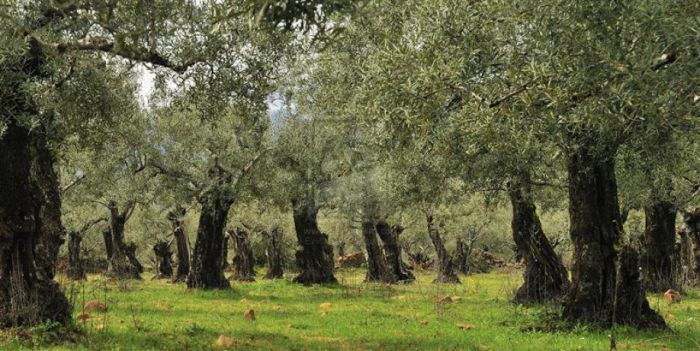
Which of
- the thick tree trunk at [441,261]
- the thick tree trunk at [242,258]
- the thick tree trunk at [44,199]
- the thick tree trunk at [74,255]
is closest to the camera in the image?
the thick tree trunk at [44,199]

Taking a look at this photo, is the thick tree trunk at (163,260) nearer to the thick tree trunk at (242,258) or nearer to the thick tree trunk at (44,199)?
the thick tree trunk at (242,258)

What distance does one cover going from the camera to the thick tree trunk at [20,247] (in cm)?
1300

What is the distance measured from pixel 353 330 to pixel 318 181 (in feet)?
58.4

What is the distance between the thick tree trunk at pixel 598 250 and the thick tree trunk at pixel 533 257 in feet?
15.4

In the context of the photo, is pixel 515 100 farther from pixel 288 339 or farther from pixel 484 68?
pixel 288 339

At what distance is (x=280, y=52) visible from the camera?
15.2 metres

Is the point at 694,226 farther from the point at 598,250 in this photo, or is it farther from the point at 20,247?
the point at 20,247

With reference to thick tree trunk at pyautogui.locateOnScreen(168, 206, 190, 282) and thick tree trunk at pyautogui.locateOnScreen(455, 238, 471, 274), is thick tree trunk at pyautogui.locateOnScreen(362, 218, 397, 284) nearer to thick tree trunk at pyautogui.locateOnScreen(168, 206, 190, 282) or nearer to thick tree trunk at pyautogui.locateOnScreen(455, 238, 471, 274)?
thick tree trunk at pyautogui.locateOnScreen(168, 206, 190, 282)

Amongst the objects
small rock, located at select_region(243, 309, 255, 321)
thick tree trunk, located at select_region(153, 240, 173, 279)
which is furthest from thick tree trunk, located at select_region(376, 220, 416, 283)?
small rock, located at select_region(243, 309, 255, 321)

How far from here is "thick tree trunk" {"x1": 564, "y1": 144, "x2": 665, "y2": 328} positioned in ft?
52.2

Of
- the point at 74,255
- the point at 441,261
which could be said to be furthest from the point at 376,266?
the point at 74,255

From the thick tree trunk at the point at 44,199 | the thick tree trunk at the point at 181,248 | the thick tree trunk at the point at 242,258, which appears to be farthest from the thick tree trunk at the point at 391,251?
the thick tree trunk at the point at 44,199

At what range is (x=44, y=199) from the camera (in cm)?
1444

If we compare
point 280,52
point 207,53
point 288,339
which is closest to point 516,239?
point 288,339
